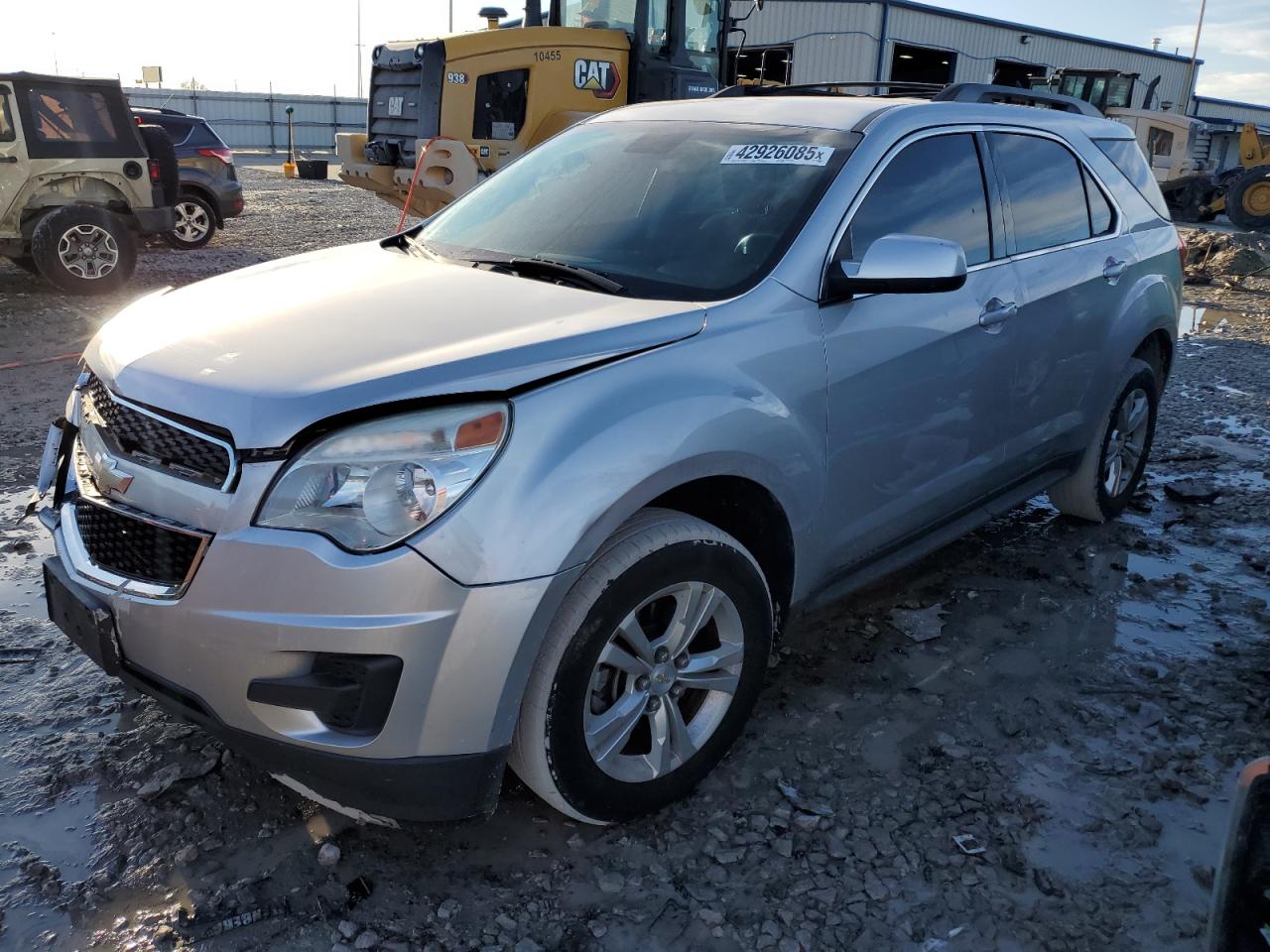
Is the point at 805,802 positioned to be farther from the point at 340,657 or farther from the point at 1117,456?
the point at 1117,456

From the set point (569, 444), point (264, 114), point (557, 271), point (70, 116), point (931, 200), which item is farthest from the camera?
point (264, 114)

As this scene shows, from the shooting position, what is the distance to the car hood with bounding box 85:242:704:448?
2.14m

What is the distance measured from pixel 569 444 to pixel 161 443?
912mm

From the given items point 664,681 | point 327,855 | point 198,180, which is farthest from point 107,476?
point 198,180

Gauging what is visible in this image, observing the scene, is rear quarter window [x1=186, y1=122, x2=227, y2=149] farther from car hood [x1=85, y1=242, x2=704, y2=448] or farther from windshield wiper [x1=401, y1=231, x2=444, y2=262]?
car hood [x1=85, y1=242, x2=704, y2=448]

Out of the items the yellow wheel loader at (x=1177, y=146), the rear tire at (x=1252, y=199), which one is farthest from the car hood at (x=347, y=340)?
the yellow wheel loader at (x=1177, y=146)

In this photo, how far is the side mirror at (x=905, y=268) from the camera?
2750 millimetres

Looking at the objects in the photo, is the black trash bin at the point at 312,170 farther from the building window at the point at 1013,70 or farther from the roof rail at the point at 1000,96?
the roof rail at the point at 1000,96

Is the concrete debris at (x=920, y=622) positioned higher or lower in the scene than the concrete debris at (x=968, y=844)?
higher

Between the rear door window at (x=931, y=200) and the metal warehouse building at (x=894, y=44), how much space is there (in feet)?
82.8

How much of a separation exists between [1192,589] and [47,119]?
9.72 m

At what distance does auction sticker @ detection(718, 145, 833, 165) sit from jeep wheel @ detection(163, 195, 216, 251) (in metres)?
10.8

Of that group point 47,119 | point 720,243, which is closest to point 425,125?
point 47,119

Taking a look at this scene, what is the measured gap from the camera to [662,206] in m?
3.16
